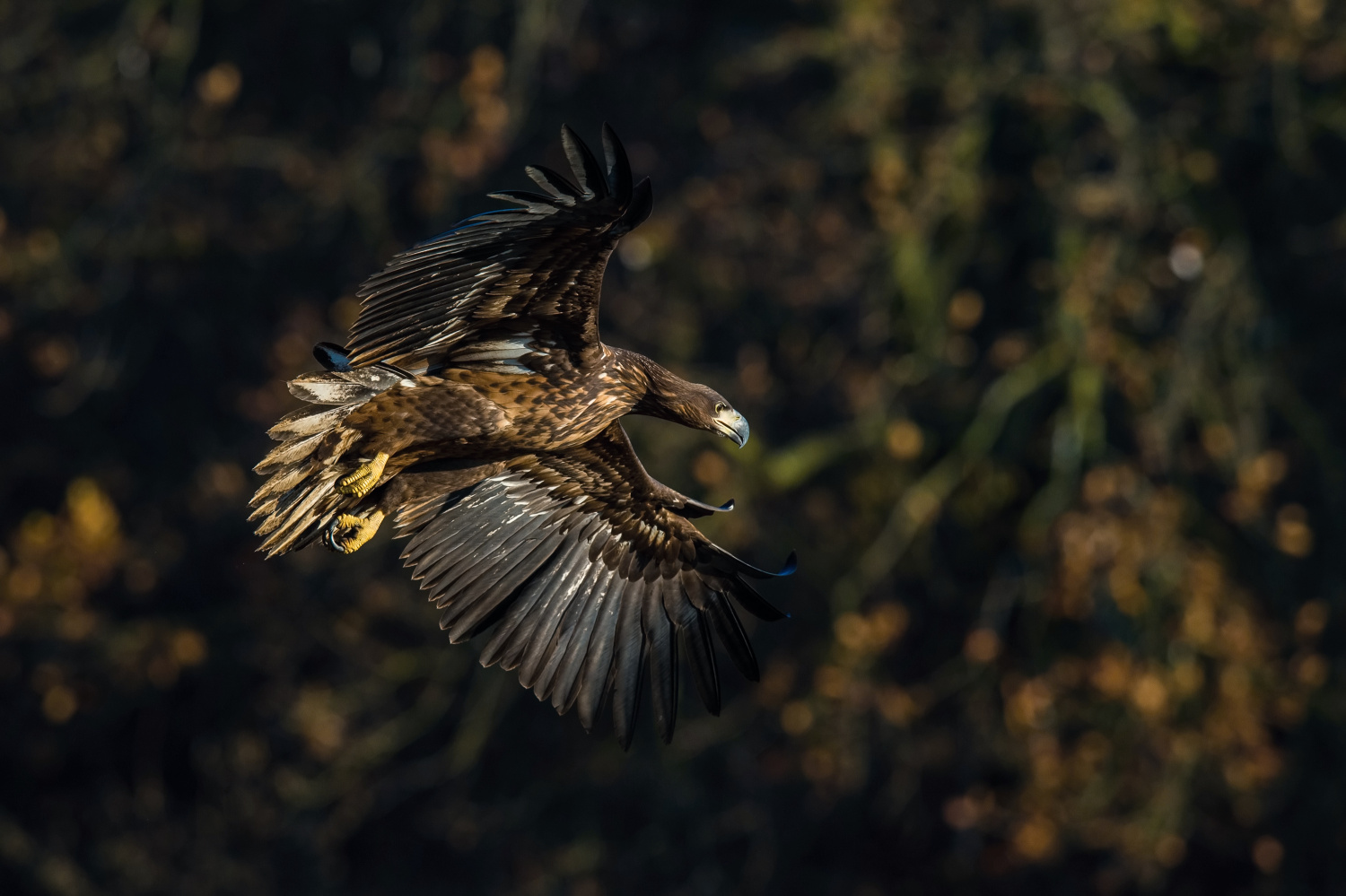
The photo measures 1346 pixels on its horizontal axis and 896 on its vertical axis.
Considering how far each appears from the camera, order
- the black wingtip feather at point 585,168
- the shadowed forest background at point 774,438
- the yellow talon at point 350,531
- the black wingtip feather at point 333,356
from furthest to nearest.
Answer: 1. the shadowed forest background at point 774,438
2. the yellow talon at point 350,531
3. the black wingtip feather at point 333,356
4. the black wingtip feather at point 585,168

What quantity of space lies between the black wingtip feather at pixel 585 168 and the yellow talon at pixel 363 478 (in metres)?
1.01

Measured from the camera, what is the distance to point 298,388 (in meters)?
4.81

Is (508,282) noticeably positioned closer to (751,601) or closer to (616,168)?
(616,168)

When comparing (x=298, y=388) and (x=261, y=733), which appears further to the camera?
(x=261, y=733)

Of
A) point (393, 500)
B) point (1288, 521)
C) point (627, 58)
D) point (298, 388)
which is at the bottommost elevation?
point (1288, 521)

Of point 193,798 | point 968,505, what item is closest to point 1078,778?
point 968,505

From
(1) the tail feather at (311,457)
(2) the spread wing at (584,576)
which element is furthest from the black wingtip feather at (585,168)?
(2) the spread wing at (584,576)

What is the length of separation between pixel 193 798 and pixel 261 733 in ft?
3.13

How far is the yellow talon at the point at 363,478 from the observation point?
499 centimetres

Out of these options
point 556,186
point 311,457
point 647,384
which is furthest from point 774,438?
point 556,186

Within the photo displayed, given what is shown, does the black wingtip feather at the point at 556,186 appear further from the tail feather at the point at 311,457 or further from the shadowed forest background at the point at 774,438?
the shadowed forest background at the point at 774,438

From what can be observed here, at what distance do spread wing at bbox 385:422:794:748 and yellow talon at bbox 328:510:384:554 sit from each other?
8.9 inches

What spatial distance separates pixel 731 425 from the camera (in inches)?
213

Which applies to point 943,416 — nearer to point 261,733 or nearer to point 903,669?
point 903,669
